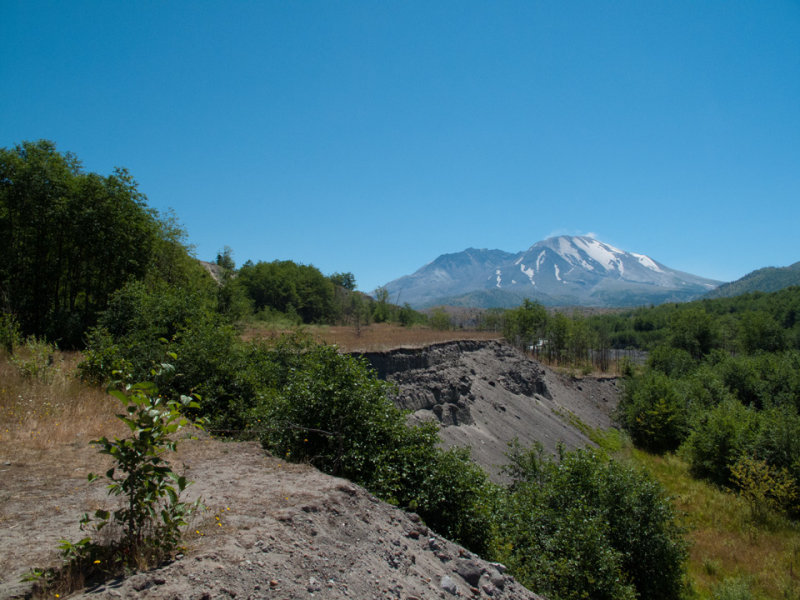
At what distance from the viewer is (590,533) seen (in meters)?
11.6

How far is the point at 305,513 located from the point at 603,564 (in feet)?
31.4

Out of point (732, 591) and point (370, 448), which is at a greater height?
point (370, 448)

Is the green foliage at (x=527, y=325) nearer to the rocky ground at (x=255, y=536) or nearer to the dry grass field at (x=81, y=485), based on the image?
the dry grass field at (x=81, y=485)

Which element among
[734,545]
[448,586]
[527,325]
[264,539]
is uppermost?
[527,325]

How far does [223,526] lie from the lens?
5332mm

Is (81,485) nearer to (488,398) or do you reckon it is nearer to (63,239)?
(63,239)

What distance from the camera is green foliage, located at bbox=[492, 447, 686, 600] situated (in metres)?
10.9

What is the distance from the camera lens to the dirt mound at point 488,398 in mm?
24453

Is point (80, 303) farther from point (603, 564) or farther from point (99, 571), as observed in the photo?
point (603, 564)

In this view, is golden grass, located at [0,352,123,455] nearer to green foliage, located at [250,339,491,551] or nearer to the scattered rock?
green foliage, located at [250,339,491,551]

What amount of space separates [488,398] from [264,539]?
29.1m

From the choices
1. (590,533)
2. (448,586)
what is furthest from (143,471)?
(590,533)

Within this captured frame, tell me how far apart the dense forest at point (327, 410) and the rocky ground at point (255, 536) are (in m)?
1.13

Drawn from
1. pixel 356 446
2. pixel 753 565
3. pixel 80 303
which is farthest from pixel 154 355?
pixel 753 565
